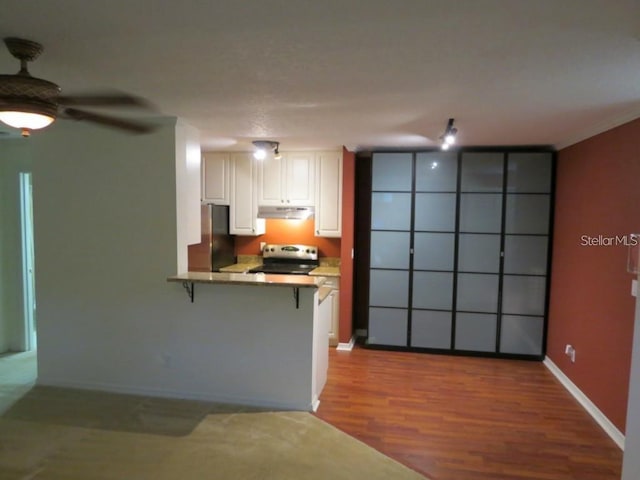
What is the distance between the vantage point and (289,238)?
18.1ft

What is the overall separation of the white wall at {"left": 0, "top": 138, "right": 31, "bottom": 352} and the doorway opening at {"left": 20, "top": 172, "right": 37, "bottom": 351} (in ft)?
0.12

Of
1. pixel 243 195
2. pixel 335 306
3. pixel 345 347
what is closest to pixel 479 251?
pixel 335 306

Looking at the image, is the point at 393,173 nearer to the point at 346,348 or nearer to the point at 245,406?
the point at 346,348

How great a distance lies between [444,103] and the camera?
108 inches

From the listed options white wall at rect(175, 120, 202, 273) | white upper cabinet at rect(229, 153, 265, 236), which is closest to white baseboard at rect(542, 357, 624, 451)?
white wall at rect(175, 120, 202, 273)

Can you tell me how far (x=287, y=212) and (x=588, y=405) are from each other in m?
3.55

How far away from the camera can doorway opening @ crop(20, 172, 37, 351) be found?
4.53 metres

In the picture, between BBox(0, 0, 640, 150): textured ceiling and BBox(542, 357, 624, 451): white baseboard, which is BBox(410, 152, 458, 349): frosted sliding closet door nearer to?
BBox(542, 357, 624, 451): white baseboard

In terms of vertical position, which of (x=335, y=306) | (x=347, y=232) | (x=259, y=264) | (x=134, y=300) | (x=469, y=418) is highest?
(x=347, y=232)

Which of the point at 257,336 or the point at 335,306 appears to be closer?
the point at 257,336

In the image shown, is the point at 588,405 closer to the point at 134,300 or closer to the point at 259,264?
the point at 259,264

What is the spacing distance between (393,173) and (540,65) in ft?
8.74

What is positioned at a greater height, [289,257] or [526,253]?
Result: [526,253]

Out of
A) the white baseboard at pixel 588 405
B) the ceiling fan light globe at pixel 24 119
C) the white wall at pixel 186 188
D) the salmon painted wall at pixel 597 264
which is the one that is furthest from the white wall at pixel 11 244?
the white baseboard at pixel 588 405
